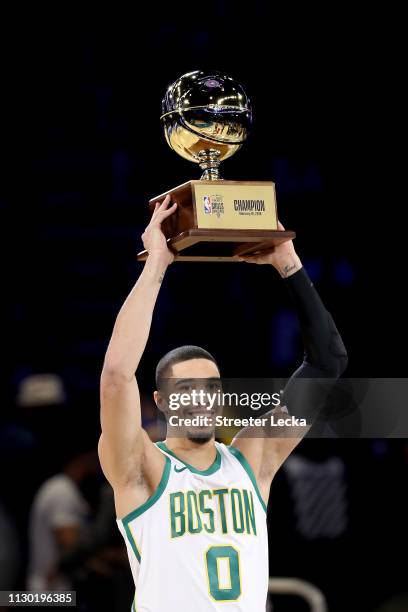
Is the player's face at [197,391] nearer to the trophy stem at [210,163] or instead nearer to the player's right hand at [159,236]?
the player's right hand at [159,236]

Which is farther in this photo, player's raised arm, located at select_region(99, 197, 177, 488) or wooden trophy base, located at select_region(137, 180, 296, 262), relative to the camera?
wooden trophy base, located at select_region(137, 180, 296, 262)

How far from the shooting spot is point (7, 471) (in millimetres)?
4238

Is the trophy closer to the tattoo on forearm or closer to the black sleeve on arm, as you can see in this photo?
the tattoo on forearm

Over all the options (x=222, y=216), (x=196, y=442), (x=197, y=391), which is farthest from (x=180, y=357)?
(x=222, y=216)

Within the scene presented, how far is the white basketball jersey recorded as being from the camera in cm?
317

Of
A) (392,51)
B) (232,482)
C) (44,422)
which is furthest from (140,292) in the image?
(392,51)

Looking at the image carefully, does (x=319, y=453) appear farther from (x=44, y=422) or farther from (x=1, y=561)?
(x=1, y=561)

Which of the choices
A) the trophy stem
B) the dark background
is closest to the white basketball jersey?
the trophy stem

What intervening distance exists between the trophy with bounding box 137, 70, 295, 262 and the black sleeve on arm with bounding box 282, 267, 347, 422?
0.66ft

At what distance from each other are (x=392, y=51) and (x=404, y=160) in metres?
0.78

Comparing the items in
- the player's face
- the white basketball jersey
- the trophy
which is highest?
the trophy

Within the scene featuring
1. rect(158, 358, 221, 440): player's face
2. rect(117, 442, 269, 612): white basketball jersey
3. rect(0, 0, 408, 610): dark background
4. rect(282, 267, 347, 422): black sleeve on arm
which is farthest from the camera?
rect(0, 0, 408, 610): dark background

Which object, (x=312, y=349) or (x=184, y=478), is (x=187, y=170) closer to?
(x=312, y=349)

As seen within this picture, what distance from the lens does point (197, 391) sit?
3354mm
